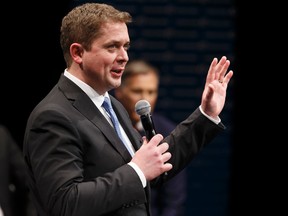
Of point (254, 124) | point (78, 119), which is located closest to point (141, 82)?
point (254, 124)

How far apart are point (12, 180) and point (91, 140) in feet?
6.33

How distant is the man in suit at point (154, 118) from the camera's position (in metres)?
4.36

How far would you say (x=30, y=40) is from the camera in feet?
17.6

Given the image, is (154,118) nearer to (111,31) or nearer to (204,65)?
(204,65)

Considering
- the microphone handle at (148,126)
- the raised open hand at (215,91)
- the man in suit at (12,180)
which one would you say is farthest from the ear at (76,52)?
the man in suit at (12,180)

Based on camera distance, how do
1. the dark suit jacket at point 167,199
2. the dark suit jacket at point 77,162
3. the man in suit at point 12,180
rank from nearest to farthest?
the dark suit jacket at point 77,162 → the man in suit at point 12,180 → the dark suit jacket at point 167,199

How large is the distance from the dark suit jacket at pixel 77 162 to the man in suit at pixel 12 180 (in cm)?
166

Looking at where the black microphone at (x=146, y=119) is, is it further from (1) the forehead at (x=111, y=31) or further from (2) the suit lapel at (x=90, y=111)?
(1) the forehead at (x=111, y=31)

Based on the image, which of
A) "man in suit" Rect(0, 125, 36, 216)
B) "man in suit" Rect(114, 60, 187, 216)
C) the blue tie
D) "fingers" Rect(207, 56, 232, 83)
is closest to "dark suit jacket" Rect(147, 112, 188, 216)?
"man in suit" Rect(114, 60, 187, 216)

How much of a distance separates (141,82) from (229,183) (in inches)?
61.4

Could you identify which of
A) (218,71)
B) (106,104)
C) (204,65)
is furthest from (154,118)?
(106,104)

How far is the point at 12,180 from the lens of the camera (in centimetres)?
427

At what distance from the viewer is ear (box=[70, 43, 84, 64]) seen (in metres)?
2.56

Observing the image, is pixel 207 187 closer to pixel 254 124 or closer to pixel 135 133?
pixel 254 124
